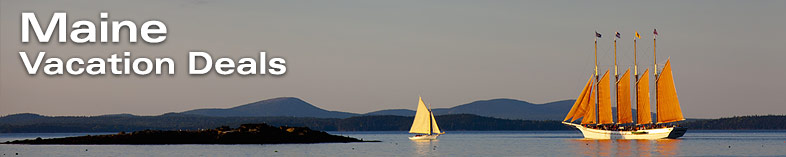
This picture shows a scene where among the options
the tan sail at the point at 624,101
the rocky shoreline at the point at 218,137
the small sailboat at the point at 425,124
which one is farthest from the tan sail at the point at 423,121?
the tan sail at the point at 624,101

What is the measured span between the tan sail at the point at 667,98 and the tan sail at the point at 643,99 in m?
5.30

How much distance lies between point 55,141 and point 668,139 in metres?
74.5

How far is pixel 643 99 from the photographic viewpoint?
137250mm

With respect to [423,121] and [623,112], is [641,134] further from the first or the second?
[423,121]

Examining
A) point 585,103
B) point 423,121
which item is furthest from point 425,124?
point 585,103

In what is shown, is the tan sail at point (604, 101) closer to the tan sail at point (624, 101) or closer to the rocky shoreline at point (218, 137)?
the tan sail at point (624, 101)

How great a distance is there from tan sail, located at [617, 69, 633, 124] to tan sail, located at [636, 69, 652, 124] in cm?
135

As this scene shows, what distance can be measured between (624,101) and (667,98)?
10176 millimetres

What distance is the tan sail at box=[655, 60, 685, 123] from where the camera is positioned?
126 metres

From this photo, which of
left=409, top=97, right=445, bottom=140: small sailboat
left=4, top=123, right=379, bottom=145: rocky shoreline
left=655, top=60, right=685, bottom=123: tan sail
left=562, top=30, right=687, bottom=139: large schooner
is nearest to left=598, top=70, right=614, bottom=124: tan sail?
left=562, top=30, right=687, bottom=139: large schooner

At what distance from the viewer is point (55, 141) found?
130000mm

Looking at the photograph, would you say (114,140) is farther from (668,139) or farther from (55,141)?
(668,139)

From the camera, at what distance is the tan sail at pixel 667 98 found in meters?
126

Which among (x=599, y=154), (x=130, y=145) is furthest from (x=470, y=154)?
(x=130, y=145)
